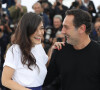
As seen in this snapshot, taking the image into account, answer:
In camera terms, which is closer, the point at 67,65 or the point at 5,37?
the point at 67,65

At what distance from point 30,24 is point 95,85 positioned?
728 millimetres

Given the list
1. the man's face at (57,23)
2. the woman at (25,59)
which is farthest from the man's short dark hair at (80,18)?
the man's face at (57,23)

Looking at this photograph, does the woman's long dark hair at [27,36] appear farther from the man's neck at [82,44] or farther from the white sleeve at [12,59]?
the man's neck at [82,44]

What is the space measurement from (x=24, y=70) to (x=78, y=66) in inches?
17.8

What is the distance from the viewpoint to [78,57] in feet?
6.81

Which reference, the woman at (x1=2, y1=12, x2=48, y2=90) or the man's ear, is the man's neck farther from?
the woman at (x1=2, y1=12, x2=48, y2=90)

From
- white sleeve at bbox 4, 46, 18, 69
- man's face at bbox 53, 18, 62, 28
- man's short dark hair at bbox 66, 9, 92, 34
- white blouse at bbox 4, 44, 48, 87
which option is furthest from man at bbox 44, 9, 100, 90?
man's face at bbox 53, 18, 62, 28

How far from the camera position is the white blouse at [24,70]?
6.45 feet

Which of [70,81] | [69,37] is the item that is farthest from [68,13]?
[70,81]

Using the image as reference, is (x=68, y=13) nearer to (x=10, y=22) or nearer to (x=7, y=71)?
(x=7, y=71)

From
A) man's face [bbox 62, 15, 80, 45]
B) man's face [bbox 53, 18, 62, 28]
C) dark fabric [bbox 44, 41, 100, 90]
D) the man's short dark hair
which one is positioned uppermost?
the man's short dark hair

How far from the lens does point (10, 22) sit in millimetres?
6734

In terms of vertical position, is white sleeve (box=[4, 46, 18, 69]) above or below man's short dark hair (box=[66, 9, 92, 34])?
below

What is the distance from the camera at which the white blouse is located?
197 centimetres
